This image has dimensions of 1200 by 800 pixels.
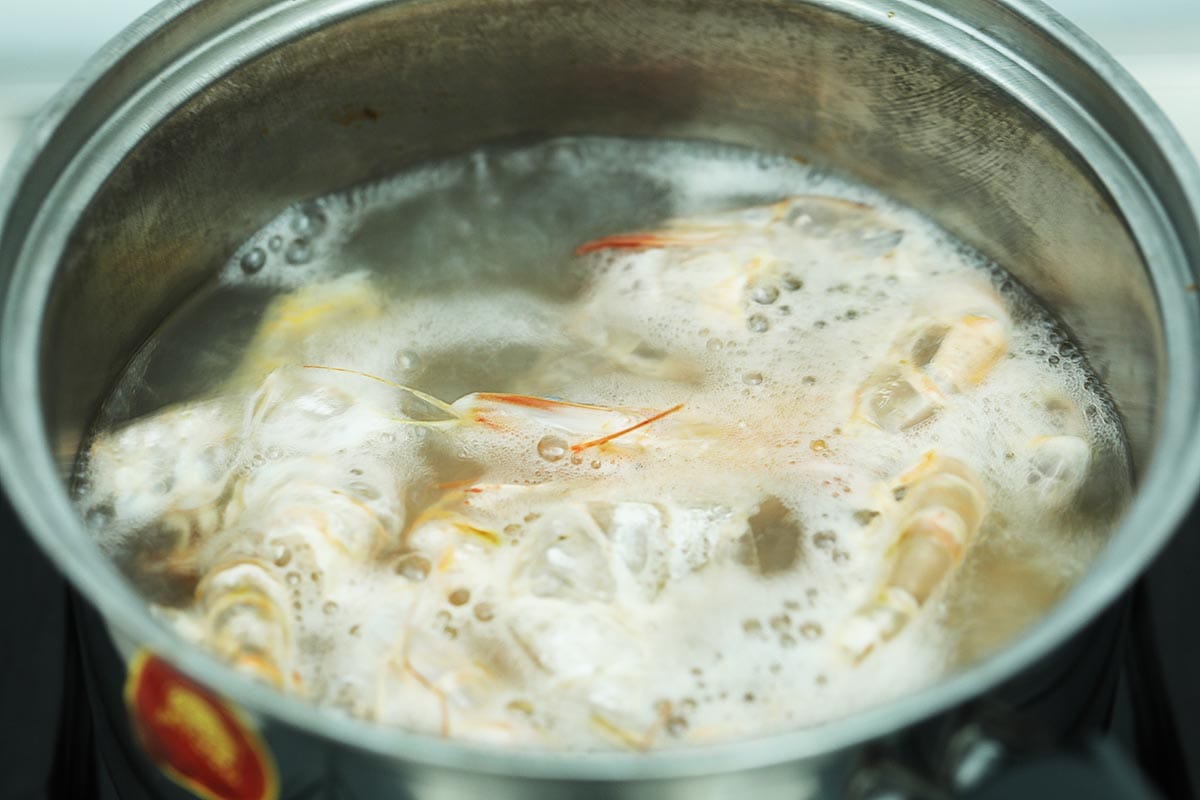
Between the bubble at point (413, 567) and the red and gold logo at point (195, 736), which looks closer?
the red and gold logo at point (195, 736)

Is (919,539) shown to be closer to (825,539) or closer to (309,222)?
(825,539)

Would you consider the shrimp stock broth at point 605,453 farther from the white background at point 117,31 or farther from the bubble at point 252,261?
the white background at point 117,31

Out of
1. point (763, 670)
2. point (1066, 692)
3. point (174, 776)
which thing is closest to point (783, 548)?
point (763, 670)

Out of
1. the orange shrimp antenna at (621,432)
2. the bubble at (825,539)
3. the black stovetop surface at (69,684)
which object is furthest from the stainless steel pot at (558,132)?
the orange shrimp antenna at (621,432)

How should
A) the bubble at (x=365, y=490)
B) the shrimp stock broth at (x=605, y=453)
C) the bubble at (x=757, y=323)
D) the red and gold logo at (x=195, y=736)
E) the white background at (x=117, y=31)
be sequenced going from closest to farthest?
the red and gold logo at (x=195, y=736) < the shrimp stock broth at (x=605, y=453) < the bubble at (x=365, y=490) < the bubble at (x=757, y=323) < the white background at (x=117, y=31)

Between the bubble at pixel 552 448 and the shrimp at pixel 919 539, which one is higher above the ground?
the shrimp at pixel 919 539

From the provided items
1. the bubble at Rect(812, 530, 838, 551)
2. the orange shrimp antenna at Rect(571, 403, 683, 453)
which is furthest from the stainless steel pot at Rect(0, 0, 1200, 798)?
the orange shrimp antenna at Rect(571, 403, 683, 453)
